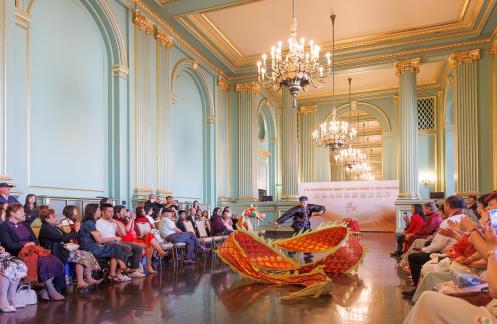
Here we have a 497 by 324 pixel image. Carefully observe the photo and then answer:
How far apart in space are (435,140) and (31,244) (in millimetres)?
15602

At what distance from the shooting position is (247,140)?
14.3 m

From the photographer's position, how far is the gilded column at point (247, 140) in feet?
46.4

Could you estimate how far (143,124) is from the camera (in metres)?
9.45

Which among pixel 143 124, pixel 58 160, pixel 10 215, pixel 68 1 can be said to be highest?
pixel 68 1

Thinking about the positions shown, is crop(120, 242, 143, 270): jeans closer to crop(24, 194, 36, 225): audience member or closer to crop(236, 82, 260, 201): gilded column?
crop(24, 194, 36, 225): audience member

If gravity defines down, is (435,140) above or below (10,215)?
above

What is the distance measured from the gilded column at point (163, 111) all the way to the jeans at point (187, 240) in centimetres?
253

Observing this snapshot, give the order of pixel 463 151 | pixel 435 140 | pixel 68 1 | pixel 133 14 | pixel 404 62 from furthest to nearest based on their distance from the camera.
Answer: pixel 435 140
pixel 404 62
pixel 463 151
pixel 133 14
pixel 68 1

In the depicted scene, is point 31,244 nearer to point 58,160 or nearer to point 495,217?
point 58,160

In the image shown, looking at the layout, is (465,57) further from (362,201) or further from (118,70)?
(118,70)

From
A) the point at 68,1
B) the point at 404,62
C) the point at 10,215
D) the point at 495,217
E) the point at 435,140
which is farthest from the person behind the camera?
the point at 435,140

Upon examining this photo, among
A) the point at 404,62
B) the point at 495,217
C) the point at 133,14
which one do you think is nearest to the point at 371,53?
the point at 404,62

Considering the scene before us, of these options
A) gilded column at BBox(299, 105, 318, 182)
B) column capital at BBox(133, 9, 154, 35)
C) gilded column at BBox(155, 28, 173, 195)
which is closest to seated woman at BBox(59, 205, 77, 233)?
gilded column at BBox(155, 28, 173, 195)

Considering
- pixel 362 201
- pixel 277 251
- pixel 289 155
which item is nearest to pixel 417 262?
pixel 277 251
